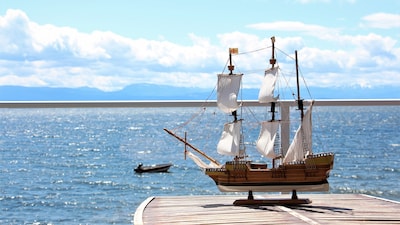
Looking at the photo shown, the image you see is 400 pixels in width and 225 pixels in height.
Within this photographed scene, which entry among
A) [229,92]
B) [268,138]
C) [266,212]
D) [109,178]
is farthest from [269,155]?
[109,178]

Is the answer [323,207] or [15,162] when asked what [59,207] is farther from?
[15,162]

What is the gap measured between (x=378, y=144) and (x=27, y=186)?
56365 millimetres

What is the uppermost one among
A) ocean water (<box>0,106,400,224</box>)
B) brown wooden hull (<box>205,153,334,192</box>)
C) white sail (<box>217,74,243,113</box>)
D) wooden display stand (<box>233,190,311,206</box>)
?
white sail (<box>217,74,243,113</box>)

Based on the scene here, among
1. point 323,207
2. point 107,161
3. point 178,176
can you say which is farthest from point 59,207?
point 107,161

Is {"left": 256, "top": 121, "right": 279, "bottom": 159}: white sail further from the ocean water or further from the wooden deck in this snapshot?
the wooden deck

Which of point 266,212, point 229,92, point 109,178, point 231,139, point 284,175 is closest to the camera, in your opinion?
point 266,212

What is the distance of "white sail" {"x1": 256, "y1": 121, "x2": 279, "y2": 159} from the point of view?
2250 cm

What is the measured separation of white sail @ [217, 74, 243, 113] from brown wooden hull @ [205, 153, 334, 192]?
60.6 inches

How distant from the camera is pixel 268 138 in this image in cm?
2258

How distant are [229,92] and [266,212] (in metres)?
3.51

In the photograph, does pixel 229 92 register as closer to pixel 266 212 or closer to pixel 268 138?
pixel 268 138

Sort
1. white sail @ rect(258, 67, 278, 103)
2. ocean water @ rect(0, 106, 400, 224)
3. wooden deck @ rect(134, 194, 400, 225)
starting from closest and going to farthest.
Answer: wooden deck @ rect(134, 194, 400, 225) → white sail @ rect(258, 67, 278, 103) → ocean water @ rect(0, 106, 400, 224)

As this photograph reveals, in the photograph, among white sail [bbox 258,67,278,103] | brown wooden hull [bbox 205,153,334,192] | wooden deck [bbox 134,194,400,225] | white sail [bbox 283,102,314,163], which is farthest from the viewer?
white sail [bbox 258,67,278,103]

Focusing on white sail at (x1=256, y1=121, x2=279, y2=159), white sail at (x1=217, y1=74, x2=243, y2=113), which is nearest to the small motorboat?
white sail at (x1=256, y1=121, x2=279, y2=159)
